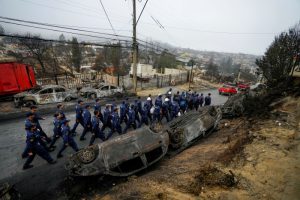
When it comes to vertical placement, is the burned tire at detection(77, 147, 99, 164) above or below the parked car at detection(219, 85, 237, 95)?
above

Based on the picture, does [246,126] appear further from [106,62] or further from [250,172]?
[106,62]

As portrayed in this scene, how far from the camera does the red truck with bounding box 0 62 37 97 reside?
1379 cm

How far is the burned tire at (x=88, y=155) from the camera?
5742mm

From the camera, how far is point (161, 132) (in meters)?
7.32

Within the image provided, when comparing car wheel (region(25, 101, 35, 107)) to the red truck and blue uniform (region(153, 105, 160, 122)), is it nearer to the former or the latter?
the red truck

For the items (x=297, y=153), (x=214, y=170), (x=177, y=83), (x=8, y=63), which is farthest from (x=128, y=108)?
(x=177, y=83)

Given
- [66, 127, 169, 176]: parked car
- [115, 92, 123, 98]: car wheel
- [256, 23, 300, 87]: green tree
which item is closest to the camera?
[66, 127, 169, 176]: parked car

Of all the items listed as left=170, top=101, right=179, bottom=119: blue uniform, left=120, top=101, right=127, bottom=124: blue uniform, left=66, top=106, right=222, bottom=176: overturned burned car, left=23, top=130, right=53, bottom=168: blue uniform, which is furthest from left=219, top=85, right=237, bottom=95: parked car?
left=23, top=130, right=53, bottom=168: blue uniform

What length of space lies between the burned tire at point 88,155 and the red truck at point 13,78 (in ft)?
38.7

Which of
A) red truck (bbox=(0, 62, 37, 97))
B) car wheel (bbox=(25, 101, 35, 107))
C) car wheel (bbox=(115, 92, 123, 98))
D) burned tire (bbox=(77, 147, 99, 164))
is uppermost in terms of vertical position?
red truck (bbox=(0, 62, 37, 97))

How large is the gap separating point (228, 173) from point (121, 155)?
3338mm

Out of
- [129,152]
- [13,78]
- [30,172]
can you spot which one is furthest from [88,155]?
[13,78]

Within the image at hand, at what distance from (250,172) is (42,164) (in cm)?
713

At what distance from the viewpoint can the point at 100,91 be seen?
1594 cm
